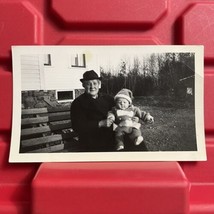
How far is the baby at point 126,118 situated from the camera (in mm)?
550

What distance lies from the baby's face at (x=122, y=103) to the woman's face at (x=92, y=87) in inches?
1.3

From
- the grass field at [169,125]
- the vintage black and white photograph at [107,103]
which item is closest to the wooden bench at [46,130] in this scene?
the vintage black and white photograph at [107,103]

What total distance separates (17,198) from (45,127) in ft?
0.34

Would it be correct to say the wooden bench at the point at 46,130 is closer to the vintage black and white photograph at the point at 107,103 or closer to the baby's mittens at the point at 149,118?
the vintage black and white photograph at the point at 107,103

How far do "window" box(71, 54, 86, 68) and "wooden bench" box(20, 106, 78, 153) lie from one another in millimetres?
61

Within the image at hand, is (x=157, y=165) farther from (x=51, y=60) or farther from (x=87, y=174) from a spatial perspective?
(x=51, y=60)

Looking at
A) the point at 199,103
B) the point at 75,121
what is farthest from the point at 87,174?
the point at 199,103

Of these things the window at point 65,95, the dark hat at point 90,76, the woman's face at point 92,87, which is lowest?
the window at point 65,95

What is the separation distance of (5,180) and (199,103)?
0.96ft

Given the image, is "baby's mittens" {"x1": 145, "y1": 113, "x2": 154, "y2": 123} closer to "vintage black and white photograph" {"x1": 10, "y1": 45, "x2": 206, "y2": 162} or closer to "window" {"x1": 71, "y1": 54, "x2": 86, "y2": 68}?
"vintage black and white photograph" {"x1": 10, "y1": 45, "x2": 206, "y2": 162}

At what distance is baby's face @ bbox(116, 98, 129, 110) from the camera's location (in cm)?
55

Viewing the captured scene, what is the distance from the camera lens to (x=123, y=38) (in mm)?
570

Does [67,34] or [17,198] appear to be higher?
[67,34]

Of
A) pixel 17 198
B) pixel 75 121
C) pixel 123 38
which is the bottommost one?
pixel 17 198
